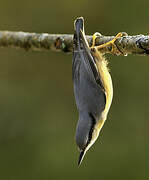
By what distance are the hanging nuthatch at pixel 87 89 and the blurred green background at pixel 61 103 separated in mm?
3621

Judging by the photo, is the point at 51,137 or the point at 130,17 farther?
the point at 51,137

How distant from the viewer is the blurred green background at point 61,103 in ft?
26.5

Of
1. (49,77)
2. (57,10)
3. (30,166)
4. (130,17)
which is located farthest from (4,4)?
(30,166)

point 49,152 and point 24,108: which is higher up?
point 24,108

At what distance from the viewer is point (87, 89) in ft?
14.4

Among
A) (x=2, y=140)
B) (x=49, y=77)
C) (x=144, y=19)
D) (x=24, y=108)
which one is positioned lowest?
(x=2, y=140)

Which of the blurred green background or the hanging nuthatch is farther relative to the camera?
the blurred green background

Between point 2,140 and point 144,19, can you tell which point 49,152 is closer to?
point 2,140

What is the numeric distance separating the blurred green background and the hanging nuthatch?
3.62 metres

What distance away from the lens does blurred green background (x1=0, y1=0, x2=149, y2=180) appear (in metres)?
8.06

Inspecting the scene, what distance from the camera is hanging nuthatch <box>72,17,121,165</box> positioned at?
4.36 meters

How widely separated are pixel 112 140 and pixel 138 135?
1.42ft

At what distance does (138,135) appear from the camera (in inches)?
322

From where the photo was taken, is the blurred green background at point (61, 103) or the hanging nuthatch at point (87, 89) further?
the blurred green background at point (61, 103)
